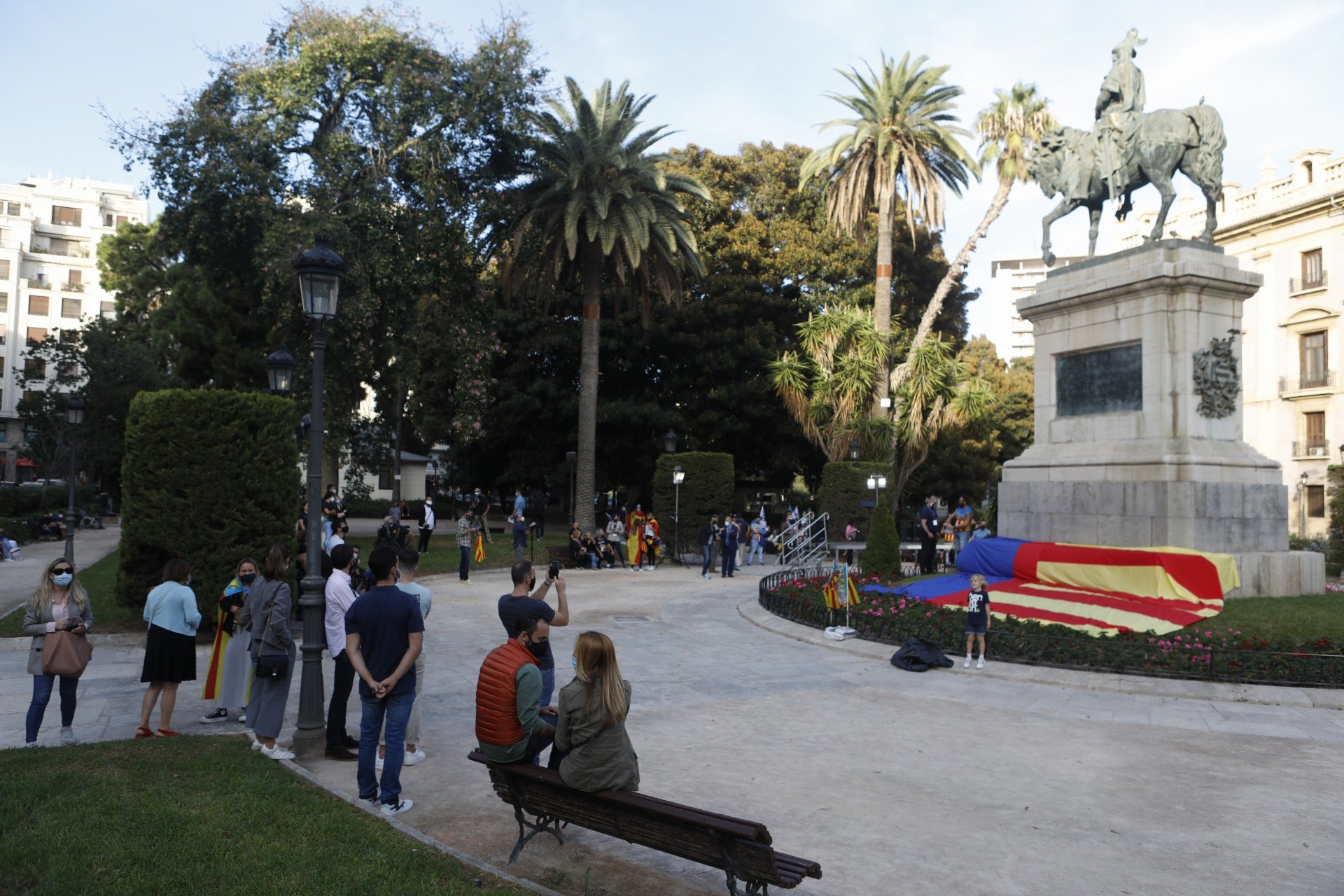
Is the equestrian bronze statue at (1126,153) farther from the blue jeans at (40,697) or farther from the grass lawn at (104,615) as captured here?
the grass lawn at (104,615)

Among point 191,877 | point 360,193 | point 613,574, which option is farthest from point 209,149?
point 191,877

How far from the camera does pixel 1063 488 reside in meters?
15.4

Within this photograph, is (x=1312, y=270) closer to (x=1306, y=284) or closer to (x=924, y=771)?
(x=1306, y=284)

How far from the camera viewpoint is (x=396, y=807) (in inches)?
240

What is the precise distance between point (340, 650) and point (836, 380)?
1086 inches

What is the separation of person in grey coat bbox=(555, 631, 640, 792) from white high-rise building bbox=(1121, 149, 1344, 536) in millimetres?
44987

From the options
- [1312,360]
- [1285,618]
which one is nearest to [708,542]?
[1285,618]

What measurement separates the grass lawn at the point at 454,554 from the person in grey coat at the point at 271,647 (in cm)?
1353

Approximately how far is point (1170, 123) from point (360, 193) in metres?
21.0

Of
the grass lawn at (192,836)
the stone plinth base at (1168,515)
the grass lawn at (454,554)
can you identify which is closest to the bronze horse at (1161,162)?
the stone plinth base at (1168,515)

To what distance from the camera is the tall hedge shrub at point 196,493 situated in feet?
44.5

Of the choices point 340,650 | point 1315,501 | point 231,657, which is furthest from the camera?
point 1315,501

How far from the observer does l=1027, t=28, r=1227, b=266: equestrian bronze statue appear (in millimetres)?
15336

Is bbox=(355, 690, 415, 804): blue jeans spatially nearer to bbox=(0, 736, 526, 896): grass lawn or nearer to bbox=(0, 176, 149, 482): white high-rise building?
bbox=(0, 736, 526, 896): grass lawn
